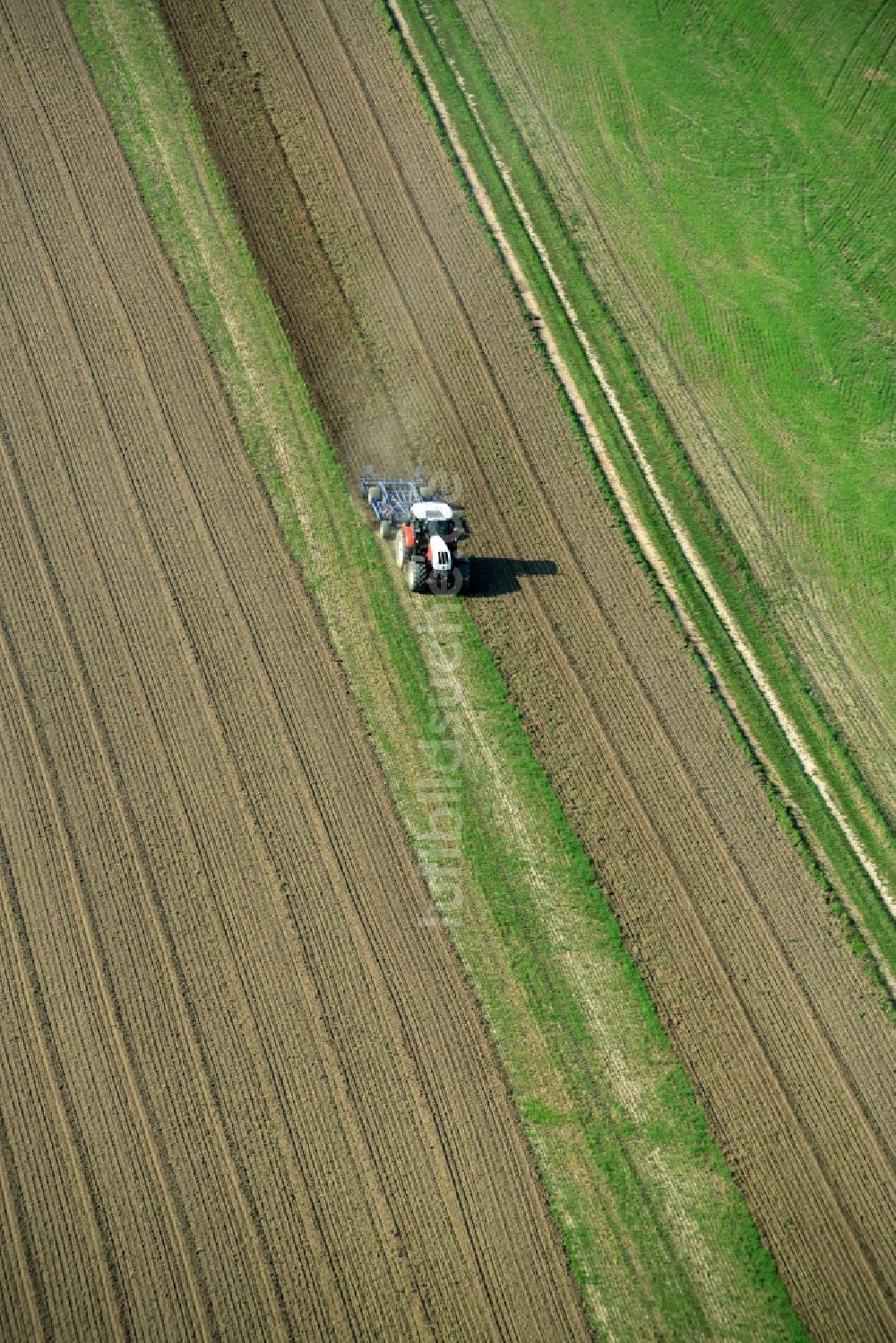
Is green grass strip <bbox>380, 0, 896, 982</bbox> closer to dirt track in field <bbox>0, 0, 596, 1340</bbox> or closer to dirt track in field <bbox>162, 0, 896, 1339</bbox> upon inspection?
dirt track in field <bbox>162, 0, 896, 1339</bbox>

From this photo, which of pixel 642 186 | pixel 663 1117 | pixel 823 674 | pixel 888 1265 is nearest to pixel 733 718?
pixel 823 674

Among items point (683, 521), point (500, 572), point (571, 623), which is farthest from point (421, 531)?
point (683, 521)

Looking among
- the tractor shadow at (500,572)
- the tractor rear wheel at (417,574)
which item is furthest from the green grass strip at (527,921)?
the tractor shadow at (500,572)

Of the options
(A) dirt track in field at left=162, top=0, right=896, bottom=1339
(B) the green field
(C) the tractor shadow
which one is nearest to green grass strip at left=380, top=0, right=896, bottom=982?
(B) the green field

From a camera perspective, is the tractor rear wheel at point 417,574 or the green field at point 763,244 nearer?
the tractor rear wheel at point 417,574

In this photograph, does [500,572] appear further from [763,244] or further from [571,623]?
[763,244]

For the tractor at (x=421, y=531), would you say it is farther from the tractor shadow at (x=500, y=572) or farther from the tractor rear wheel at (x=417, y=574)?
the tractor shadow at (x=500, y=572)
